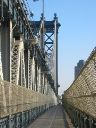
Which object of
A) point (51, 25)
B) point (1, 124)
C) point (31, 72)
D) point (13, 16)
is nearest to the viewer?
point (1, 124)

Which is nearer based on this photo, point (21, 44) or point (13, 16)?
point (13, 16)

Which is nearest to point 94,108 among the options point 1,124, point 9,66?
point 1,124

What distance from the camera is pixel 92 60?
46.9 feet

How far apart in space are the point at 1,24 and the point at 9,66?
7.52 feet

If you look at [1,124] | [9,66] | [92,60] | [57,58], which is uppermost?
[57,58]

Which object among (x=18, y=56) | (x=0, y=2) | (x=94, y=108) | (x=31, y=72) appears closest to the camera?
(x=94, y=108)

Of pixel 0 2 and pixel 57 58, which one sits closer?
pixel 0 2

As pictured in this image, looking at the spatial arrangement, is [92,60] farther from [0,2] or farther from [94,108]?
[0,2]

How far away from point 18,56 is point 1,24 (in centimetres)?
587

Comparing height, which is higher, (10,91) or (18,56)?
(18,56)

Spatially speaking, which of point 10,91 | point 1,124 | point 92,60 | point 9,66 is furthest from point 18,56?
point 92,60

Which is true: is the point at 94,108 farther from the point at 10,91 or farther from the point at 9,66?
the point at 9,66

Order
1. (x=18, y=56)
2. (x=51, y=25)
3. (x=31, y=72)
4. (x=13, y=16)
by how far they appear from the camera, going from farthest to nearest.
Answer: (x=51, y=25), (x=31, y=72), (x=18, y=56), (x=13, y=16)

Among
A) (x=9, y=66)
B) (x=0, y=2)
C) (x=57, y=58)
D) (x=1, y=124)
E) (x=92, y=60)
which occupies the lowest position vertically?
(x=1, y=124)
